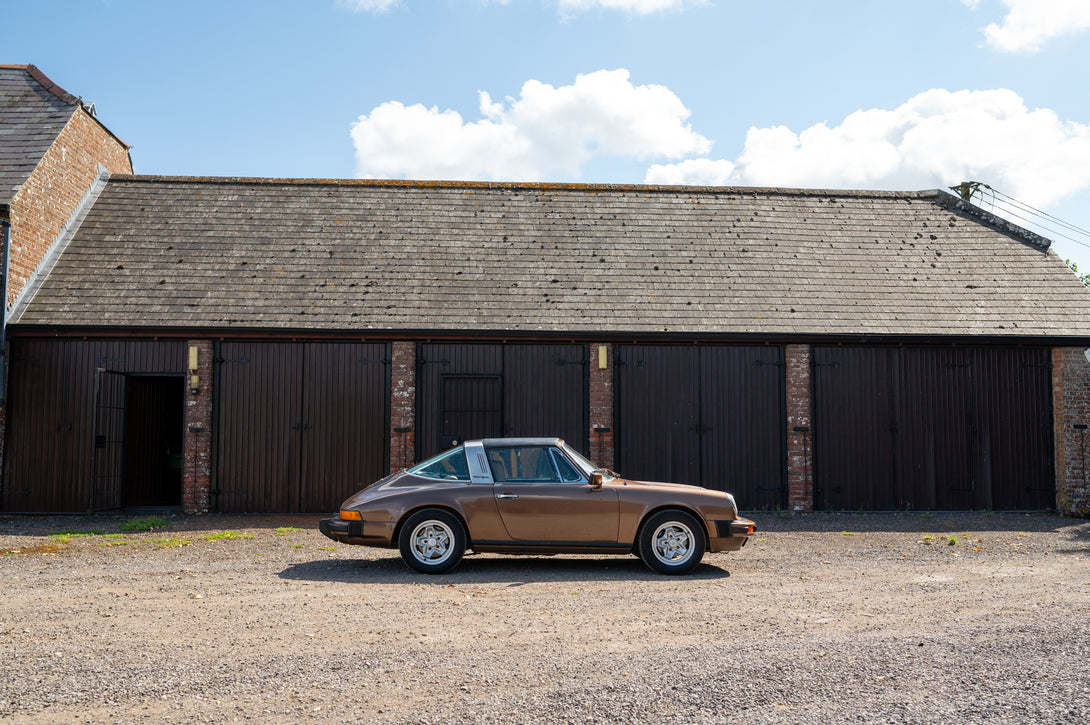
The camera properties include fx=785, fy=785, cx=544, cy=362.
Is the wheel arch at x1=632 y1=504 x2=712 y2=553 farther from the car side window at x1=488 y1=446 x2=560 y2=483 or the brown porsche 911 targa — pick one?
the car side window at x1=488 y1=446 x2=560 y2=483

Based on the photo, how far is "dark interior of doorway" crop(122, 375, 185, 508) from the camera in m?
14.9

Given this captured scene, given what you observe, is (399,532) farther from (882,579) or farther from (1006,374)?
(1006,374)

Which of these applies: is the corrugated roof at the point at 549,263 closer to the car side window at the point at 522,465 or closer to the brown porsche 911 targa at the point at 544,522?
the car side window at the point at 522,465

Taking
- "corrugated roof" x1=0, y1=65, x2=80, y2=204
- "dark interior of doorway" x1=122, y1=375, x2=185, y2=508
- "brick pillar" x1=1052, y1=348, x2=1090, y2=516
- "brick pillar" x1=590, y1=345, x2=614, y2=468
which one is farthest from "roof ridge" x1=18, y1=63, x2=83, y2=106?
"brick pillar" x1=1052, y1=348, x2=1090, y2=516

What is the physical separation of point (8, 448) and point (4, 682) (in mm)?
10849

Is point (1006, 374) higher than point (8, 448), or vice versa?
point (1006, 374)

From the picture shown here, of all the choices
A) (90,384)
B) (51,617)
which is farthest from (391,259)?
(51,617)

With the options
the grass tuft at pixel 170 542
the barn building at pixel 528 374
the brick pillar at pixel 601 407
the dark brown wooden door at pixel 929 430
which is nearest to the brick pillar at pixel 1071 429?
the barn building at pixel 528 374

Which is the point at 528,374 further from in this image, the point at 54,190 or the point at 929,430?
the point at 54,190

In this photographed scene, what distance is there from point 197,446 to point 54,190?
6.11 metres

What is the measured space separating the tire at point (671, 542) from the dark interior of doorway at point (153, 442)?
10130 mm

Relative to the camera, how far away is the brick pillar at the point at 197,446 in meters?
13.6

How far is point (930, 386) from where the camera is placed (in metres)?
14.3

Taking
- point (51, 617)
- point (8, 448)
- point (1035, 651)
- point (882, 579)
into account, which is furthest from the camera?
point (8, 448)
